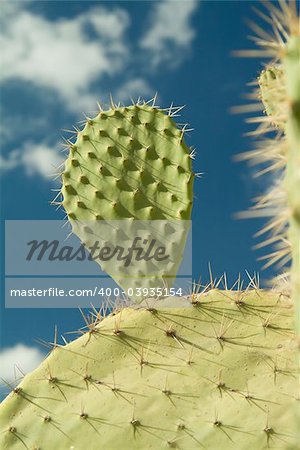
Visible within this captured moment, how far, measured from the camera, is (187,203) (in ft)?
8.93

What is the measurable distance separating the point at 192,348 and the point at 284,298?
1.13 feet

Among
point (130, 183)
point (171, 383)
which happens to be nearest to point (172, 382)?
point (171, 383)

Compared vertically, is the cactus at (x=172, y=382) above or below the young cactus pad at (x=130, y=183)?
below

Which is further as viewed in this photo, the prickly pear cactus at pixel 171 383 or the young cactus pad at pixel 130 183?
the young cactus pad at pixel 130 183

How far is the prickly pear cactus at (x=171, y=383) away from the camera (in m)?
1.99

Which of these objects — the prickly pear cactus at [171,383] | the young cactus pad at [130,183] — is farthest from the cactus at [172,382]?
the young cactus pad at [130,183]

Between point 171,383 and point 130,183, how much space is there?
3.17 feet

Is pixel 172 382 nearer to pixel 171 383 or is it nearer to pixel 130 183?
pixel 171 383

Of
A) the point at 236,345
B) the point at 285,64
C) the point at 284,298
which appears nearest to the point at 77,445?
the point at 236,345

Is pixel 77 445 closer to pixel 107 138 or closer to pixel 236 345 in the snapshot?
pixel 236 345

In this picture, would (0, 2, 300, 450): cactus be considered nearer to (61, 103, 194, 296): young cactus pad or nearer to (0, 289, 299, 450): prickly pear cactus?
(0, 289, 299, 450): prickly pear cactus

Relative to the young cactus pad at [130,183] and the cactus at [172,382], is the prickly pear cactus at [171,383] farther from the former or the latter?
the young cactus pad at [130,183]

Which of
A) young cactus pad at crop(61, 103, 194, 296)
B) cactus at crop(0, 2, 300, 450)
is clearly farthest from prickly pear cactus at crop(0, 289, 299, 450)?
young cactus pad at crop(61, 103, 194, 296)

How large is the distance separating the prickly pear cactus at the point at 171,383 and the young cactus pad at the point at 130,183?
0.43 meters
